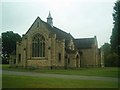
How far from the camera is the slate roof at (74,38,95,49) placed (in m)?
70.6

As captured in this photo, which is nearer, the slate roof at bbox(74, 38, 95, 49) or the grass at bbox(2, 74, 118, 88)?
the grass at bbox(2, 74, 118, 88)

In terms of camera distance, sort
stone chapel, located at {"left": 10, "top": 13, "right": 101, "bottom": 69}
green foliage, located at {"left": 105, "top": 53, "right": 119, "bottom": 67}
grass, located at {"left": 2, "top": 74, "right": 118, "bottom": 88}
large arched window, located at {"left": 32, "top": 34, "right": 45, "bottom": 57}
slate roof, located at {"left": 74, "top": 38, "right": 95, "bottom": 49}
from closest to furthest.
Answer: grass, located at {"left": 2, "top": 74, "right": 118, "bottom": 88}
green foliage, located at {"left": 105, "top": 53, "right": 119, "bottom": 67}
stone chapel, located at {"left": 10, "top": 13, "right": 101, "bottom": 69}
large arched window, located at {"left": 32, "top": 34, "right": 45, "bottom": 57}
slate roof, located at {"left": 74, "top": 38, "right": 95, "bottom": 49}

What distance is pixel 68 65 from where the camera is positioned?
187 feet

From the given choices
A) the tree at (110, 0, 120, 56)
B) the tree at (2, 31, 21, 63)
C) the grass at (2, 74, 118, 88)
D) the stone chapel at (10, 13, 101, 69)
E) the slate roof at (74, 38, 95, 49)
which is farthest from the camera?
the tree at (2, 31, 21, 63)

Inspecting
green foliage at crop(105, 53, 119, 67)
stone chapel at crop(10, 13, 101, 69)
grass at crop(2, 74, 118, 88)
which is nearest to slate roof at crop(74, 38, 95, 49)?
green foliage at crop(105, 53, 119, 67)

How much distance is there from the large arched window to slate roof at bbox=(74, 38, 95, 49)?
64.5ft

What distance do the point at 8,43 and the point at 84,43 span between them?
1183 inches

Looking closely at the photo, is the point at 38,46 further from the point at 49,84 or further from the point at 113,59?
the point at 49,84

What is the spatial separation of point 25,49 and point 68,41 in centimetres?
1394

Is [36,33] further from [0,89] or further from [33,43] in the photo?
[0,89]

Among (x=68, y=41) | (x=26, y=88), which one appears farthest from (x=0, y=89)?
(x=68, y=41)

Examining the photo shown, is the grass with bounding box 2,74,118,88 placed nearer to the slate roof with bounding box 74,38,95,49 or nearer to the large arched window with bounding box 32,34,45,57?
the large arched window with bounding box 32,34,45,57

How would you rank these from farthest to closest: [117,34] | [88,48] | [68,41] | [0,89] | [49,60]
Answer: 1. [88,48]
2. [68,41]
3. [49,60]
4. [117,34]
5. [0,89]

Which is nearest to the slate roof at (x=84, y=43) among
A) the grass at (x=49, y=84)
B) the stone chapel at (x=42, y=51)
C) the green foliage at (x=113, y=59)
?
the green foliage at (x=113, y=59)
